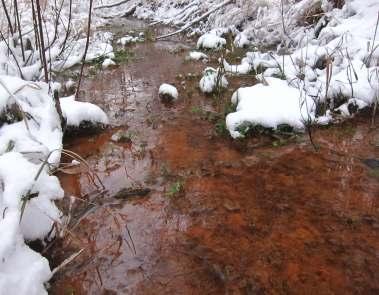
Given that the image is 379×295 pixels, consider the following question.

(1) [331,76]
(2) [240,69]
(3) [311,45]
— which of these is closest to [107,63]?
(2) [240,69]

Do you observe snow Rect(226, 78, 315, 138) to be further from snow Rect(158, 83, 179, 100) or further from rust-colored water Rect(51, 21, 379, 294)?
snow Rect(158, 83, 179, 100)

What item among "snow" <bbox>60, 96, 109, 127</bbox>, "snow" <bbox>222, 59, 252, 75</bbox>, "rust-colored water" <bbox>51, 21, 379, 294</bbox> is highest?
"snow" <bbox>60, 96, 109, 127</bbox>

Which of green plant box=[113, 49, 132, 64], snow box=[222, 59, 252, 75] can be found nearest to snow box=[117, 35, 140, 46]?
green plant box=[113, 49, 132, 64]

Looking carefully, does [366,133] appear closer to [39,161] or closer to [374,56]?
[374,56]

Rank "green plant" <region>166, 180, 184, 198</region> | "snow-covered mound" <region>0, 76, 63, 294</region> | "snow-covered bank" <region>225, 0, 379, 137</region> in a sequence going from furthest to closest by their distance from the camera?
1. "snow-covered bank" <region>225, 0, 379, 137</region>
2. "green plant" <region>166, 180, 184, 198</region>
3. "snow-covered mound" <region>0, 76, 63, 294</region>

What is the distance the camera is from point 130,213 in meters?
2.86

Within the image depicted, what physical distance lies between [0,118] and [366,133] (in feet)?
11.1

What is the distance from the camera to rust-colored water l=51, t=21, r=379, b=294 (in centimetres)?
224

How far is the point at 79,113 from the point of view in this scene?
13.4 ft

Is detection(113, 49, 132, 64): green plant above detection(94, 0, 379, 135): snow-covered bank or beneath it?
beneath

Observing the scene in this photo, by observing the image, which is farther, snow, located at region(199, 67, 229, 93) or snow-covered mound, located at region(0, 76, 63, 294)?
snow, located at region(199, 67, 229, 93)

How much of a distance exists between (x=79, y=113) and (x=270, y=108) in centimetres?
195

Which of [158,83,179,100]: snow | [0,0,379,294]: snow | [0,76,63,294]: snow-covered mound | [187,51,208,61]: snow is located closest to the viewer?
[0,76,63,294]: snow-covered mound

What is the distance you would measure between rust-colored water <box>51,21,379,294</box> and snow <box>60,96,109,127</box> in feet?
0.54
